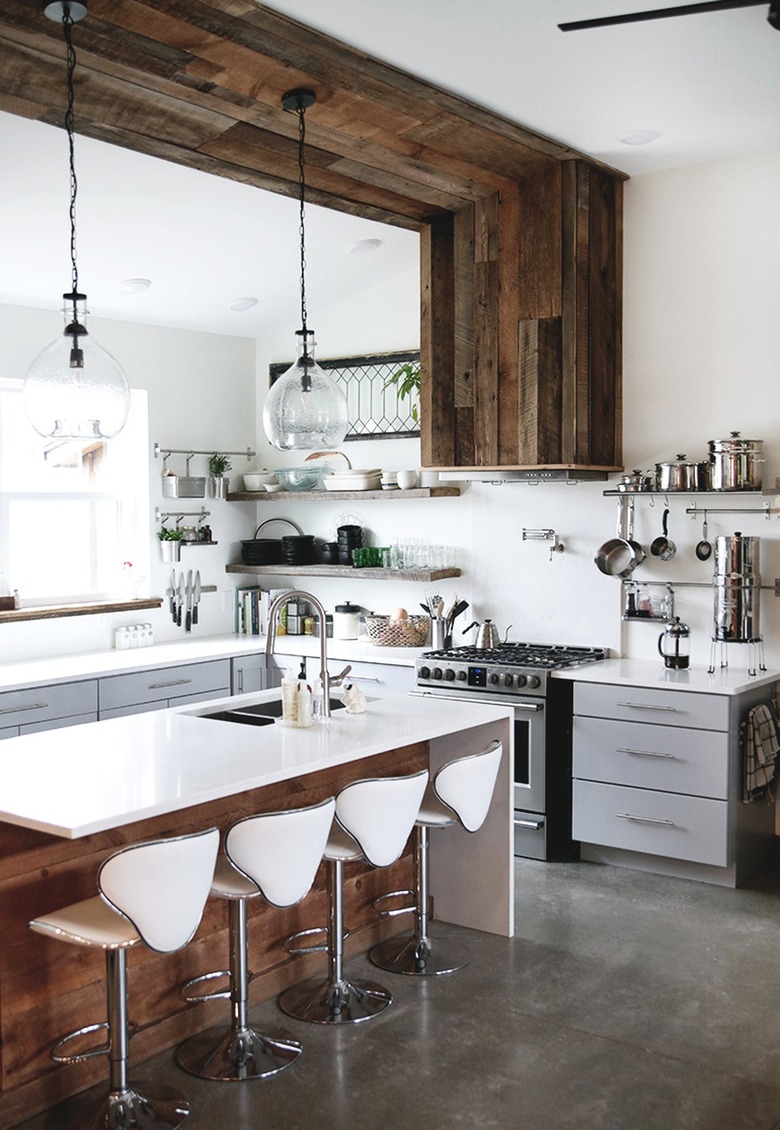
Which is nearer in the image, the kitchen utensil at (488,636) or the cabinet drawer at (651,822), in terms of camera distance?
the cabinet drawer at (651,822)

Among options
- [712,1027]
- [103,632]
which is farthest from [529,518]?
[712,1027]

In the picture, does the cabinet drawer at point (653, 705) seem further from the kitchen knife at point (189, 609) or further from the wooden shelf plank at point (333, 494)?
the kitchen knife at point (189, 609)

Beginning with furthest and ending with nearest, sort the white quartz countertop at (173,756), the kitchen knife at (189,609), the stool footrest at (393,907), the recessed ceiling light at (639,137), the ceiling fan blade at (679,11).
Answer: the kitchen knife at (189,609), the recessed ceiling light at (639,137), the stool footrest at (393,907), the white quartz countertop at (173,756), the ceiling fan blade at (679,11)

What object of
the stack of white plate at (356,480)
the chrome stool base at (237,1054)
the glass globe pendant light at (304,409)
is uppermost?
the glass globe pendant light at (304,409)

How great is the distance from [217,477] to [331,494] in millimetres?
767

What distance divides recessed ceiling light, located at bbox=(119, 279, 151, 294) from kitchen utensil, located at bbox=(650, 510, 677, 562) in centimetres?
275

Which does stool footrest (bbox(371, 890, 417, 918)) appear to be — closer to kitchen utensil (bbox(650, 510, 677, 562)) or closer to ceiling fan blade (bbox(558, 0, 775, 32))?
kitchen utensil (bbox(650, 510, 677, 562))

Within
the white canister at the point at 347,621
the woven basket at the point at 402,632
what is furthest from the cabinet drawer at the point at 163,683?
the woven basket at the point at 402,632

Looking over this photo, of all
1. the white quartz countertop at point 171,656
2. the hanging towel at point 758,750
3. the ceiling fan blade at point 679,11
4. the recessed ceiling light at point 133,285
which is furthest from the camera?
the recessed ceiling light at point 133,285

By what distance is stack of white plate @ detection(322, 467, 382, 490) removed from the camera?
20.3 ft

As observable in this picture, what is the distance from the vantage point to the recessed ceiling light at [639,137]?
180 inches

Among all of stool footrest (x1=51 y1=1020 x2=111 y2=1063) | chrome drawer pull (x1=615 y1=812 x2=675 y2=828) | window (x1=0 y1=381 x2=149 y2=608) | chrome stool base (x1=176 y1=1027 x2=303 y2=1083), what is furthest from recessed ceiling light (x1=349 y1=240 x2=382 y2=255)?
stool footrest (x1=51 y1=1020 x2=111 y2=1063)

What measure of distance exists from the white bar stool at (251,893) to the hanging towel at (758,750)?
2.16 m

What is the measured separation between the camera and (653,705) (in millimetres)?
4766
